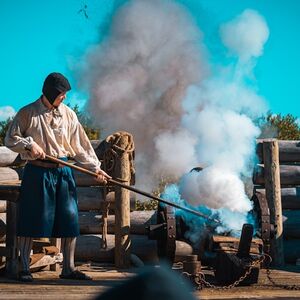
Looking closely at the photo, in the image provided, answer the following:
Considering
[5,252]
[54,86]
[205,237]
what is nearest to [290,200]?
[205,237]

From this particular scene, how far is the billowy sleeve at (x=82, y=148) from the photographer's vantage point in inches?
240

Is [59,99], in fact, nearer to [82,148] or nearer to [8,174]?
[82,148]

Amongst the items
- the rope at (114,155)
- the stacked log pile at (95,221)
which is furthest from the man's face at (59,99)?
the stacked log pile at (95,221)

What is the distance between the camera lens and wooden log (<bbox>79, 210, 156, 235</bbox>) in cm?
839

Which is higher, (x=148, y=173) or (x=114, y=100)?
(x=114, y=100)

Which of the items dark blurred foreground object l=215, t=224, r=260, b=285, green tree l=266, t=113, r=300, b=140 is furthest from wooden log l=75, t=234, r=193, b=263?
green tree l=266, t=113, r=300, b=140

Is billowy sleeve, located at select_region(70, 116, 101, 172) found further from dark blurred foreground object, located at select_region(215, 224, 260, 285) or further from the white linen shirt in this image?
dark blurred foreground object, located at select_region(215, 224, 260, 285)

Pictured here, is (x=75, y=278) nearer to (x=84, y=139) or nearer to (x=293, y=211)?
(x=84, y=139)

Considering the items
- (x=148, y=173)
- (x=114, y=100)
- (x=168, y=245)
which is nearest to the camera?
(x=168, y=245)

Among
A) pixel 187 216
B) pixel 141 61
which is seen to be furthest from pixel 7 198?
pixel 141 61

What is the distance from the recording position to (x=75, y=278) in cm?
607

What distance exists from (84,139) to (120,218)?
1.83 meters

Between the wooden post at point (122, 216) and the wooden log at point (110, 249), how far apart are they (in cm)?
43

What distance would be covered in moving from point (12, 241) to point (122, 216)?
1696 mm
